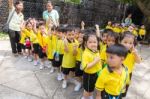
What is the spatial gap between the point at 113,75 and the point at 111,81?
A: 8cm

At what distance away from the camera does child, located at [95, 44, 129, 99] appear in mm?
3398

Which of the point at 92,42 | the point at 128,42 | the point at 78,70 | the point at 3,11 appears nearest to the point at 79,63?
the point at 78,70

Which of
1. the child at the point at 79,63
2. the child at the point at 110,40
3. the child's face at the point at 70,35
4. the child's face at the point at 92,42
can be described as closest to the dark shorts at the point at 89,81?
the child at the point at 110,40

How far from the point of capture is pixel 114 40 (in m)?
4.90

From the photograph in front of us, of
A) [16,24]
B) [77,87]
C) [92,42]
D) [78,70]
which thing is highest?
[92,42]

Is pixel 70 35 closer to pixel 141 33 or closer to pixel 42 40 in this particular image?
pixel 42 40

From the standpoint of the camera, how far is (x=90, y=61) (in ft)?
14.7

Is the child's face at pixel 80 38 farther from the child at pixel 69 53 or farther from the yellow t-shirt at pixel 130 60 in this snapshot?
the yellow t-shirt at pixel 130 60

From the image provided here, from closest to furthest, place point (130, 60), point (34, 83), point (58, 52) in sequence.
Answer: point (130, 60)
point (58, 52)
point (34, 83)

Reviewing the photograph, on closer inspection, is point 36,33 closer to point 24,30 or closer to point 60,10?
point 24,30

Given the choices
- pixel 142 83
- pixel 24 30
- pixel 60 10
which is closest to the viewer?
pixel 142 83

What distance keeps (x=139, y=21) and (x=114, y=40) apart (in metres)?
12.0

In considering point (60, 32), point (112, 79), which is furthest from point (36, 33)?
point (112, 79)

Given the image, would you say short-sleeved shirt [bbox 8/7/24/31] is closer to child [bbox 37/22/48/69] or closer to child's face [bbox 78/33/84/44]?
child [bbox 37/22/48/69]
